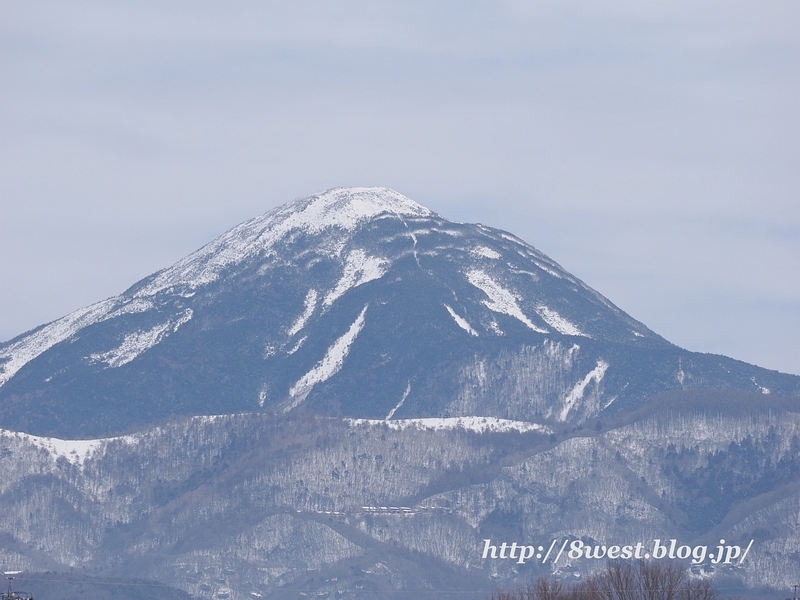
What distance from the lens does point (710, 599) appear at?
652 feet

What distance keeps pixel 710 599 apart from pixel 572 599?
14.8 metres

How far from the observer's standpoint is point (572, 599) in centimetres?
19550
